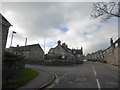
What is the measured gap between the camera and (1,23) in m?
18.9

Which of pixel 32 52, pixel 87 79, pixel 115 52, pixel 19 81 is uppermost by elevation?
pixel 32 52

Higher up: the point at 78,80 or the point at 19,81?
the point at 19,81

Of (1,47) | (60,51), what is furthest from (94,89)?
(60,51)

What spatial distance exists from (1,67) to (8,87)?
13.9 ft

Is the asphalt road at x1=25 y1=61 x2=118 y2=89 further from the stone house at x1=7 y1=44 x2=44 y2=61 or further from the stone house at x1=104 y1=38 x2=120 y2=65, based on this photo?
the stone house at x1=7 y1=44 x2=44 y2=61

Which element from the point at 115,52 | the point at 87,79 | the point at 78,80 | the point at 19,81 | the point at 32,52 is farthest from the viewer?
the point at 32,52

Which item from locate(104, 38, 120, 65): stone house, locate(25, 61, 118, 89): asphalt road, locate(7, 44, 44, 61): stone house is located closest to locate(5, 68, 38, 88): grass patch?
locate(25, 61, 118, 89): asphalt road

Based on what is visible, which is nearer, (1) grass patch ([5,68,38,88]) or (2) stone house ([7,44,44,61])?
(1) grass patch ([5,68,38,88])

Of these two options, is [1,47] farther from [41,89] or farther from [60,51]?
[60,51]

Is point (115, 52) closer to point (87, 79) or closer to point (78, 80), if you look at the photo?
point (87, 79)

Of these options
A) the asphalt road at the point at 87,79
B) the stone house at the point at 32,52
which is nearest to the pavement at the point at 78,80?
the asphalt road at the point at 87,79

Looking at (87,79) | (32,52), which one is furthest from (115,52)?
(87,79)

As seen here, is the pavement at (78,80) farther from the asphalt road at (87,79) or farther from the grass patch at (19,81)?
the grass patch at (19,81)

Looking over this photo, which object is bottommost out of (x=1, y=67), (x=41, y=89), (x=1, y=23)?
(x=41, y=89)
